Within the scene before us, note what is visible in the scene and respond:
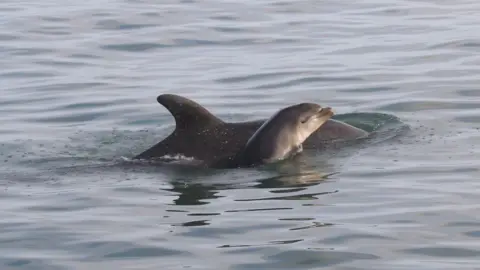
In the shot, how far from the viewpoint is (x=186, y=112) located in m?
14.3

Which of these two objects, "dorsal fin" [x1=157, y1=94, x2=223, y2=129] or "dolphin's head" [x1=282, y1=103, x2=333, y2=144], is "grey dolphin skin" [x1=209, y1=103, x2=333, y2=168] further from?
"dorsal fin" [x1=157, y1=94, x2=223, y2=129]

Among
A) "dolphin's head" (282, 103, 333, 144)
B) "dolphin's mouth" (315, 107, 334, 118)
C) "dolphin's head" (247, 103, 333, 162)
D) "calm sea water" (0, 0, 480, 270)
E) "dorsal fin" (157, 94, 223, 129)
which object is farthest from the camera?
"dolphin's mouth" (315, 107, 334, 118)

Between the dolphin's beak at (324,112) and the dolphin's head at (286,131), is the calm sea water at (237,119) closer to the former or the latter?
the dolphin's head at (286,131)

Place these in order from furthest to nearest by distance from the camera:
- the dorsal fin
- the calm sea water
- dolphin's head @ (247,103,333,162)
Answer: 1. dolphin's head @ (247,103,333,162)
2. the dorsal fin
3. the calm sea water

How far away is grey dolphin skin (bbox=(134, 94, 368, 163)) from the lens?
1427cm

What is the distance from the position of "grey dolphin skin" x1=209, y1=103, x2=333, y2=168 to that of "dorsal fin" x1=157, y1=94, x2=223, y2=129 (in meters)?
0.53

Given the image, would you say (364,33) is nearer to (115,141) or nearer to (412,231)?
(115,141)

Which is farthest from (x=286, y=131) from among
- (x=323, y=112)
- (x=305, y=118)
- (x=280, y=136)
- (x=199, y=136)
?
(x=199, y=136)

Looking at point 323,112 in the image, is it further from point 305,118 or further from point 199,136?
point 199,136

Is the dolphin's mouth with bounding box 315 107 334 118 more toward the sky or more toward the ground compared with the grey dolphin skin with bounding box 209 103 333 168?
more toward the sky

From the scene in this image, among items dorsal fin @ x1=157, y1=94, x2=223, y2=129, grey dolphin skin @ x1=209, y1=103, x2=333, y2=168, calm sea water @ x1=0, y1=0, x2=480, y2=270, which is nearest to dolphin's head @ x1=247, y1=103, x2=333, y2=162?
grey dolphin skin @ x1=209, y1=103, x2=333, y2=168

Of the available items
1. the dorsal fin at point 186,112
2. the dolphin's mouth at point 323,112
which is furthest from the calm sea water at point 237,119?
the dorsal fin at point 186,112

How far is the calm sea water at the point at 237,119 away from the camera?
10609 mm

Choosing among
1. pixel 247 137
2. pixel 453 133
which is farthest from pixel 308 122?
pixel 453 133
